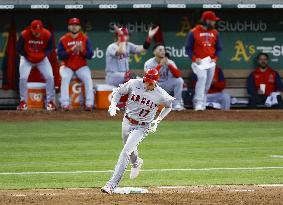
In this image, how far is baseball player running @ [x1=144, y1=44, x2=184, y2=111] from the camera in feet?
66.9

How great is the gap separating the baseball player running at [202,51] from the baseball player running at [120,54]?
87cm

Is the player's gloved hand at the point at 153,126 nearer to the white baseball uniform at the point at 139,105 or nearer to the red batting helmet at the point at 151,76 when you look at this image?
the white baseball uniform at the point at 139,105

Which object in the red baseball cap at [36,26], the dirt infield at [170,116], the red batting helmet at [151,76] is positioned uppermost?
the red baseball cap at [36,26]

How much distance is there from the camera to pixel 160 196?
37.8 feet

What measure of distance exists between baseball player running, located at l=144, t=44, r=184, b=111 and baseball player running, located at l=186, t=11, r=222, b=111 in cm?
37

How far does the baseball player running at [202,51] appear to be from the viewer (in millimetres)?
20547

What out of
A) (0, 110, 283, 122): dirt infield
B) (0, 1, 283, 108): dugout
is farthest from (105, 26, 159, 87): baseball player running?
(0, 1, 283, 108): dugout

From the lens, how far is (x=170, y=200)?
11258 millimetres

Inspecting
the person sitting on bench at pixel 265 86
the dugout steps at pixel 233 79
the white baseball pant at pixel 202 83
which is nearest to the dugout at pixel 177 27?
the dugout steps at pixel 233 79

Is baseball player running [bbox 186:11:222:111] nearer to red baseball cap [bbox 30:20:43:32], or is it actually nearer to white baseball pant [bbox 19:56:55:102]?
white baseball pant [bbox 19:56:55:102]

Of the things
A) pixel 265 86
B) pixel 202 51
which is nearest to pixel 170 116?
pixel 202 51

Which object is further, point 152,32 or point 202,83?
point 152,32

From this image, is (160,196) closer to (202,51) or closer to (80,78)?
(80,78)

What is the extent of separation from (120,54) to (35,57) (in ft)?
5.96
